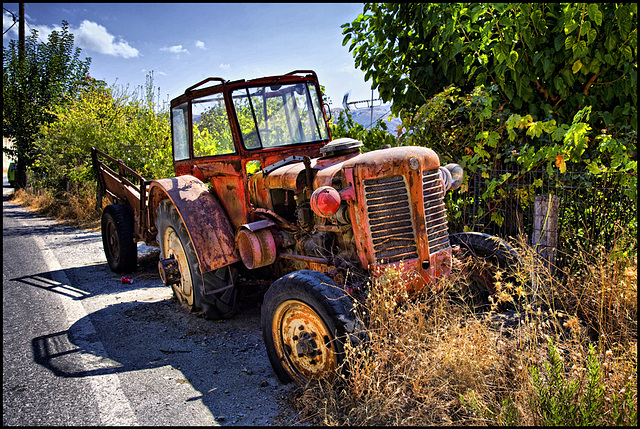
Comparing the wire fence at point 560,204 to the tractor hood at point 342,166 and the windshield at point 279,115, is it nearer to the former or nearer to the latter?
the tractor hood at point 342,166

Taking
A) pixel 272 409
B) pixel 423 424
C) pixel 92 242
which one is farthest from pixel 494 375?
pixel 92 242

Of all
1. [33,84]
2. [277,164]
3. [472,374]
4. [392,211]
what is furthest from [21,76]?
[472,374]

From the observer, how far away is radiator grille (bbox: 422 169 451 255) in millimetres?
3424

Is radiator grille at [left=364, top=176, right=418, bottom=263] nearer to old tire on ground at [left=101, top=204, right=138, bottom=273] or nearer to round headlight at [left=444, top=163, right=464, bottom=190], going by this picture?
round headlight at [left=444, top=163, right=464, bottom=190]

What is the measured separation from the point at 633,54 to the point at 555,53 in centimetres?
74

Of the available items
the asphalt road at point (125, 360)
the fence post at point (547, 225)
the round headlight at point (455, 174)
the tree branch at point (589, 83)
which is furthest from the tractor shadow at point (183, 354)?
the tree branch at point (589, 83)

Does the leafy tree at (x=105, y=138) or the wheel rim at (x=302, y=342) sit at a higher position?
the leafy tree at (x=105, y=138)

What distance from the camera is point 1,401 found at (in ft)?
10.1

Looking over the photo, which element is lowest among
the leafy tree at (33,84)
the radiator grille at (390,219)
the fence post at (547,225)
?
the fence post at (547,225)

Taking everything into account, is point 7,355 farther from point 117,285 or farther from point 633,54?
point 633,54

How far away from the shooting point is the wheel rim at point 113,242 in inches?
265

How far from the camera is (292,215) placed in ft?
14.3

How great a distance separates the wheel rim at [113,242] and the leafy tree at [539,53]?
4.86 meters

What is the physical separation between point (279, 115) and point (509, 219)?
288 cm
